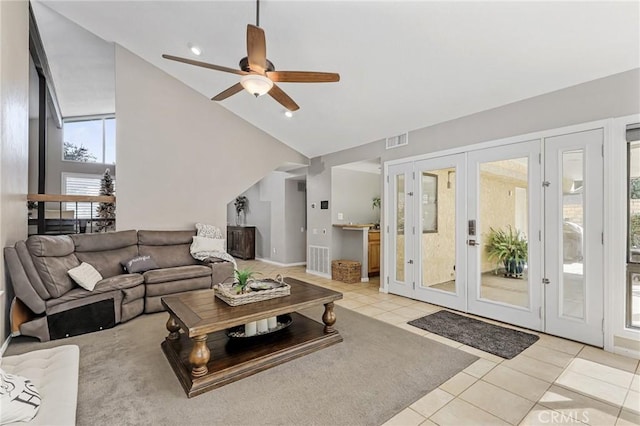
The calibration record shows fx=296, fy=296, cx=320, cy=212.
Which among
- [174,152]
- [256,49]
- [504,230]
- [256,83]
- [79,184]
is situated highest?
[256,49]

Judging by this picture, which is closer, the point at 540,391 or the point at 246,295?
the point at 540,391

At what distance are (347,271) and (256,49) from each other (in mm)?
4277

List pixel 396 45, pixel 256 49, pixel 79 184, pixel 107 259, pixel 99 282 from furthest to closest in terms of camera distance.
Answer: pixel 79 184, pixel 107 259, pixel 99 282, pixel 396 45, pixel 256 49

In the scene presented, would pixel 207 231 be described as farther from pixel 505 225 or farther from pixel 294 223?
pixel 505 225

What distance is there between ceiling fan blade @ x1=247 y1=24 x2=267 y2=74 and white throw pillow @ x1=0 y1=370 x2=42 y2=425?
2.55 m

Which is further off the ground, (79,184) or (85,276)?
(79,184)

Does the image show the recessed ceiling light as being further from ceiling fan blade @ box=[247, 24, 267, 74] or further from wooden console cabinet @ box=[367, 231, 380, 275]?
wooden console cabinet @ box=[367, 231, 380, 275]

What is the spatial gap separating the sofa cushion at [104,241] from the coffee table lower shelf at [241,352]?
212cm

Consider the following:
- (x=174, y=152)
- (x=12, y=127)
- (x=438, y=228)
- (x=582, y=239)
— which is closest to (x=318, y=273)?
(x=438, y=228)

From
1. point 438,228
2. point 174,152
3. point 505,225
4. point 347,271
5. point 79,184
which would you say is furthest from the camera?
point 79,184

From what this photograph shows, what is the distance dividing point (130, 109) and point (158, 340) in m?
3.70

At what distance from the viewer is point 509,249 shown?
3.68m

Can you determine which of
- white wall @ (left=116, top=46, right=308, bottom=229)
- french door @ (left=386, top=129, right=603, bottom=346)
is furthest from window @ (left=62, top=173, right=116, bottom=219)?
french door @ (left=386, top=129, right=603, bottom=346)

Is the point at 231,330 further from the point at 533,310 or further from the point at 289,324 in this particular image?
the point at 533,310
